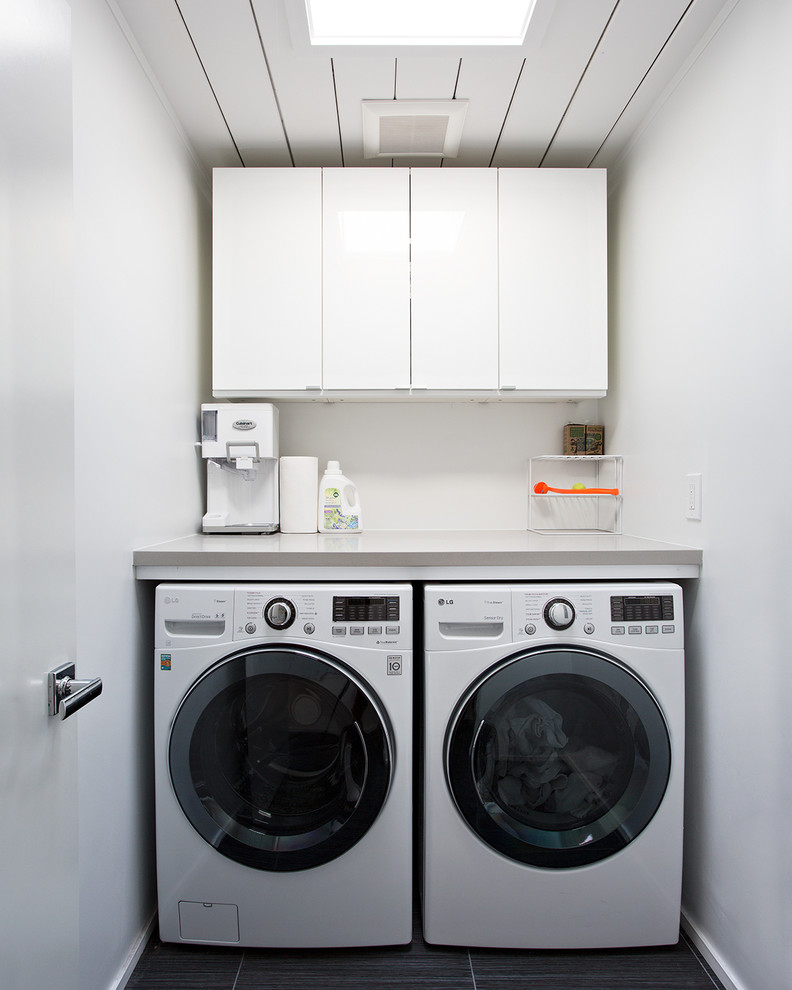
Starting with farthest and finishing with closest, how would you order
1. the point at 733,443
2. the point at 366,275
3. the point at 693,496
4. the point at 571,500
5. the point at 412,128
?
the point at 571,500, the point at 366,275, the point at 412,128, the point at 693,496, the point at 733,443

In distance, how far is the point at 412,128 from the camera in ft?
5.66

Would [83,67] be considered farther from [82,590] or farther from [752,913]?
[752,913]

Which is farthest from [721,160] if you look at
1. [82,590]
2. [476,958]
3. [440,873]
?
[476,958]

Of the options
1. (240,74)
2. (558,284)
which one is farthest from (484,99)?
(240,74)

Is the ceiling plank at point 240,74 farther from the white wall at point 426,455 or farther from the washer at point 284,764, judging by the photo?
the washer at point 284,764

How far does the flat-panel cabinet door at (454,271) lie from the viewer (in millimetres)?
1824

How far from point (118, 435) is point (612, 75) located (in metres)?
1.65

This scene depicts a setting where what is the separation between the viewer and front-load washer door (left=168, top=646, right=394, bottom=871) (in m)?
Result: 1.32

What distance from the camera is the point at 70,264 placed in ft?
2.65

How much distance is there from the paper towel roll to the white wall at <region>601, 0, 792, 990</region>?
115cm

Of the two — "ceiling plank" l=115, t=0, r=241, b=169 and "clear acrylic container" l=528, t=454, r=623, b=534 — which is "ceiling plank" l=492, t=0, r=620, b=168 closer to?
"ceiling plank" l=115, t=0, r=241, b=169

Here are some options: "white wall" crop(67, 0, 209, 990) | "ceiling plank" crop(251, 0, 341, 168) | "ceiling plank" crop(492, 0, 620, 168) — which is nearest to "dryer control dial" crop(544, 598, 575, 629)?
"white wall" crop(67, 0, 209, 990)

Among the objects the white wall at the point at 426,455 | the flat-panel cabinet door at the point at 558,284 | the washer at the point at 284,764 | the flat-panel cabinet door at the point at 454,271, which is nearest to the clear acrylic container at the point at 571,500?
the white wall at the point at 426,455

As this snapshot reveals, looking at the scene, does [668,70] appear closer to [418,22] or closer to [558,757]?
[418,22]
